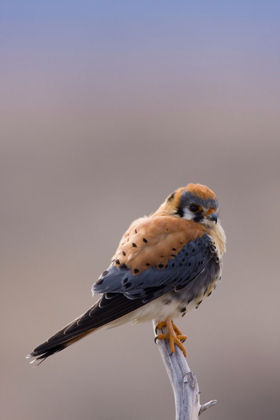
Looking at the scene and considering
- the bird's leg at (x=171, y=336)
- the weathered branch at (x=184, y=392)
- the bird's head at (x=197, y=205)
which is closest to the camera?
the weathered branch at (x=184, y=392)

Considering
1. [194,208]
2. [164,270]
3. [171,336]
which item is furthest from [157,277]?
[194,208]

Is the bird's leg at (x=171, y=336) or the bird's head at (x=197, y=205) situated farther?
the bird's head at (x=197, y=205)

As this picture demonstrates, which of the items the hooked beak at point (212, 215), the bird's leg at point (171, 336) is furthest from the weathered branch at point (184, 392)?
the hooked beak at point (212, 215)

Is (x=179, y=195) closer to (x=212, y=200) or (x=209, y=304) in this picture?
(x=212, y=200)

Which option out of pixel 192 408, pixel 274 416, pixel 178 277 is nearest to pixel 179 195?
pixel 178 277

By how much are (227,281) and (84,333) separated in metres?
5.27

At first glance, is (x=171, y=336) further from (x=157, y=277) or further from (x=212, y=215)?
(x=212, y=215)

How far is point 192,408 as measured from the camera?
316 centimetres

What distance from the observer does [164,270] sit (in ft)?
11.6

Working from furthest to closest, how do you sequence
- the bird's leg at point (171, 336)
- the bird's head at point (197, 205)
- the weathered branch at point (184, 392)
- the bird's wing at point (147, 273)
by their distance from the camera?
the bird's head at point (197, 205) < the bird's leg at point (171, 336) < the bird's wing at point (147, 273) < the weathered branch at point (184, 392)

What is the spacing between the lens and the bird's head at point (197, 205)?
12.5 feet

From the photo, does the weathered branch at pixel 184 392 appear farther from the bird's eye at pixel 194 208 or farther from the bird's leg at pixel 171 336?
the bird's eye at pixel 194 208

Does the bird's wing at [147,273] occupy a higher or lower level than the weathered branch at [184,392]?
higher

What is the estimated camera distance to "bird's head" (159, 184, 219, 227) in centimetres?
382
